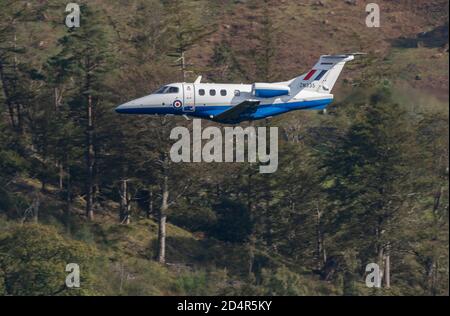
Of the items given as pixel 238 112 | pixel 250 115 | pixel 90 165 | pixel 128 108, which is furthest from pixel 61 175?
pixel 238 112

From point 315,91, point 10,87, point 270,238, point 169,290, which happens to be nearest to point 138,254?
point 169,290

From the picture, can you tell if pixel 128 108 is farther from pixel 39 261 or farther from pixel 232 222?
pixel 232 222

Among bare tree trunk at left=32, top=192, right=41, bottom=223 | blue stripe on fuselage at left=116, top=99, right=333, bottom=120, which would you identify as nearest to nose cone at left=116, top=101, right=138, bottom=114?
blue stripe on fuselage at left=116, top=99, right=333, bottom=120

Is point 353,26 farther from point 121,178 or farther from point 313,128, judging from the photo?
point 121,178

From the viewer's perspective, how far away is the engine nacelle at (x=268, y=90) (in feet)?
189

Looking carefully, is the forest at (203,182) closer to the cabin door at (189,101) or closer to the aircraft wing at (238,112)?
the cabin door at (189,101)

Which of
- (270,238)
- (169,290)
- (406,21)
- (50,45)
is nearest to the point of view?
(169,290)

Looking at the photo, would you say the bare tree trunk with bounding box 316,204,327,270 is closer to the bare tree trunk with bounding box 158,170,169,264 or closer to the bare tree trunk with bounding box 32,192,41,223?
the bare tree trunk with bounding box 158,170,169,264

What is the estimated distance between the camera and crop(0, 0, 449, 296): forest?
261 ft

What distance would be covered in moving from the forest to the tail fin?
15.2 metres

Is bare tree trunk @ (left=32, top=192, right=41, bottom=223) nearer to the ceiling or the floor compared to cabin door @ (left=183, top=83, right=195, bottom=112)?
nearer to the floor

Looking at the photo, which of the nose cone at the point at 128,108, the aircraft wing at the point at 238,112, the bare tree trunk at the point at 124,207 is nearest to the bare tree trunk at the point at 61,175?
the bare tree trunk at the point at 124,207

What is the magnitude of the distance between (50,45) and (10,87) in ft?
43.8

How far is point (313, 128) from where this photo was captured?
9438 centimetres
